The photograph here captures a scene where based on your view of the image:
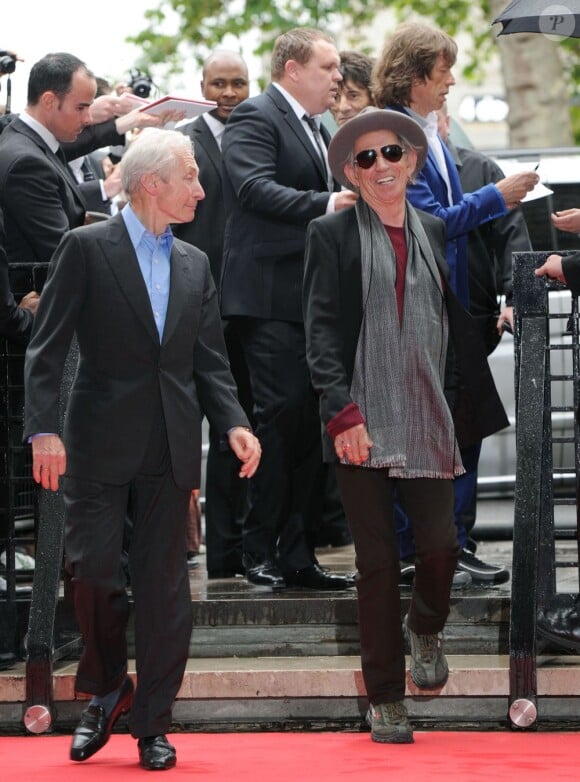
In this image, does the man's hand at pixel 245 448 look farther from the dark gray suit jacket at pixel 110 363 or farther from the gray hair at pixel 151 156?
the gray hair at pixel 151 156

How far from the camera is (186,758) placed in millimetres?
5730

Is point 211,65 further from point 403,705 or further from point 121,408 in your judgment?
point 403,705

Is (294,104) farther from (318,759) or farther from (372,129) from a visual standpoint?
(318,759)

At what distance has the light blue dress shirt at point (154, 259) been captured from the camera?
5691 millimetres

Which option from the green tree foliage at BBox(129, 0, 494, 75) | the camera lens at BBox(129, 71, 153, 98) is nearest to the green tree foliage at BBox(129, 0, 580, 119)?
the green tree foliage at BBox(129, 0, 494, 75)

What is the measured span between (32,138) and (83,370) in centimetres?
201

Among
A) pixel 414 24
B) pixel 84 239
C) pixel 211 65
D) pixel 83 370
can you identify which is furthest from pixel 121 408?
pixel 211 65

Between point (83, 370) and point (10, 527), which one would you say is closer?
point (83, 370)

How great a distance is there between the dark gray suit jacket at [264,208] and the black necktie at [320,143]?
4 centimetres

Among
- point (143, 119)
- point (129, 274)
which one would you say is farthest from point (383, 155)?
point (143, 119)

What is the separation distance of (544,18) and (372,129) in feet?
3.40

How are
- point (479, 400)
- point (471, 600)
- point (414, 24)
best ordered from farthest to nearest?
point (414, 24), point (471, 600), point (479, 400)

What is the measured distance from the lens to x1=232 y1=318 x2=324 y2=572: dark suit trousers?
24.1 feet

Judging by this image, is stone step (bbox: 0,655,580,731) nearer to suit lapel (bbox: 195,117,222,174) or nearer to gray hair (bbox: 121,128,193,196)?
gray hair (bbox: 121,128,193,196)
